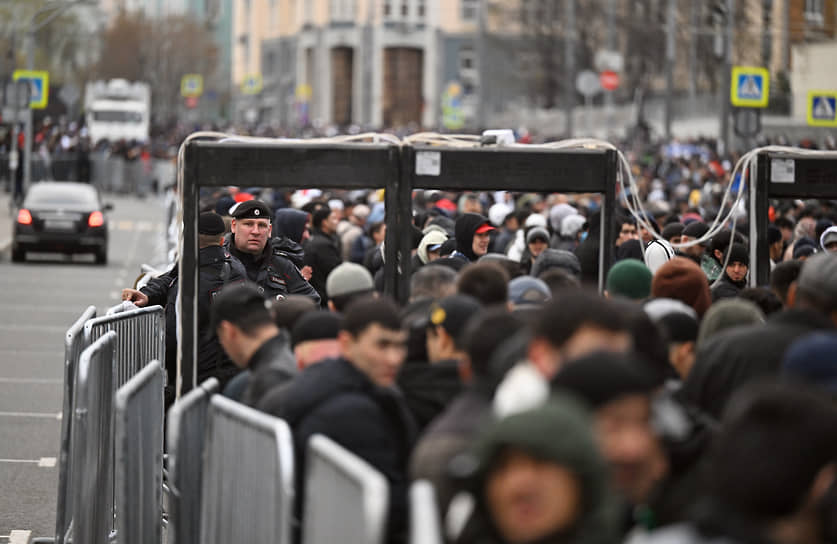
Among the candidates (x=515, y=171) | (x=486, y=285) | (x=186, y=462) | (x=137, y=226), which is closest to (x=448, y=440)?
(x=486, y=285)

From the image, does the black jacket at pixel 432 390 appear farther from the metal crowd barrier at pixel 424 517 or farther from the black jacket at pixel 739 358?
the metal crowd barrier at pixel 424 517

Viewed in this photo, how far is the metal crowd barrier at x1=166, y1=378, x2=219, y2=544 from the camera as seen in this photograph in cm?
755

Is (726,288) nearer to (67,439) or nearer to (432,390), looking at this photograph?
(67,439)

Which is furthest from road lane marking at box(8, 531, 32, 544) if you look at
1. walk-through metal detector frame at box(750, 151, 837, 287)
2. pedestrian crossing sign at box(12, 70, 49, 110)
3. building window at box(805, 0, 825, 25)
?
building window at box(805, 0, 825, 25)

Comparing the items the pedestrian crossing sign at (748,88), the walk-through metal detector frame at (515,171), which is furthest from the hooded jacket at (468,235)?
the pedestrian crossing sign at (748,88)

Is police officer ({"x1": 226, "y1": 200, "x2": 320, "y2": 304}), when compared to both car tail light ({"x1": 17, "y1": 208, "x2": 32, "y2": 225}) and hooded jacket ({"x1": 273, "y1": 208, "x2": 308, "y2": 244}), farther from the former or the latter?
car tail light ({"x1": 17, "y1": 208, "x2": 32, "y2": 225})

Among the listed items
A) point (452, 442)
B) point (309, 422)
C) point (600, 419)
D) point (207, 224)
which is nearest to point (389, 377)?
point (309, 422)

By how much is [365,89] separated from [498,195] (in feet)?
294

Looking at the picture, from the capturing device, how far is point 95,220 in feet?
114

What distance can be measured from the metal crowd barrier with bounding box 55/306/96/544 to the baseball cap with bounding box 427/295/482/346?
2.51m

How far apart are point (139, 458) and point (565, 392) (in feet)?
12.5

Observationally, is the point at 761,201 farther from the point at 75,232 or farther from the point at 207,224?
the point at 75,232

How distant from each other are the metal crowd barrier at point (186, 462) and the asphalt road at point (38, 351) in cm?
273

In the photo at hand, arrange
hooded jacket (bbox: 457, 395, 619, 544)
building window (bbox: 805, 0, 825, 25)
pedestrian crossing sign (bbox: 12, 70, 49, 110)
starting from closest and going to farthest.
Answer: hooded jacket (bbox: 457, 395, 619, 544)
pedestrian crossing sign (bbox: 12, 70, 49, 110)
building window (bbox: 805, 0, 825, 25)
